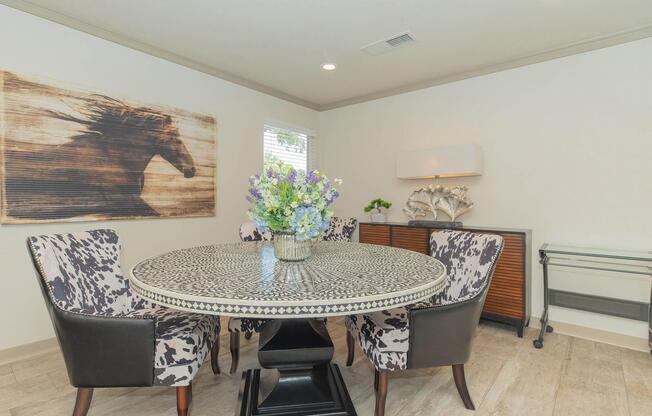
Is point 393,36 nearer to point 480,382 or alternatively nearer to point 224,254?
point 224,254

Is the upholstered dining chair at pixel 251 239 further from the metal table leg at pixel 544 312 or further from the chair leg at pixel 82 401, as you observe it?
the metal table leg at pixel 544 312

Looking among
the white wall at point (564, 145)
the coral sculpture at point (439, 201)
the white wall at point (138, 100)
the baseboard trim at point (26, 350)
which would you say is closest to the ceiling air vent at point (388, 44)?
the white wall at point (564, 145)

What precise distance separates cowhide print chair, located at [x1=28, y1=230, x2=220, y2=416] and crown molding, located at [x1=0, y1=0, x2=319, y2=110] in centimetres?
188

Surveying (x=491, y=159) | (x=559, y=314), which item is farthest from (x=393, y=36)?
(x=559, y=314)

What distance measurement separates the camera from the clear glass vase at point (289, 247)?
5.82 feet

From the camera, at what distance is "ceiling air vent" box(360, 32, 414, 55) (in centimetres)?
284

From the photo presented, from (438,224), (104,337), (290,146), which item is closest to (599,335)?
(438,224)

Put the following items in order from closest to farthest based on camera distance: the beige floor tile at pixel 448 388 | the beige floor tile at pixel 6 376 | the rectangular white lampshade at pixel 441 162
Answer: the beige floor tile at pixel 448 388 < the beige floor tile at pixel 6 376 < the rectangular white lampshade at pixel 441 162

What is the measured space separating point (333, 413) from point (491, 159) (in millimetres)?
2886

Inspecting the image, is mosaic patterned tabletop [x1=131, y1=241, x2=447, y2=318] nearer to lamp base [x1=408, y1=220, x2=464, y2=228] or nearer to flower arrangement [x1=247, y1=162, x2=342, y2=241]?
flower arrangement [x1=247, y1=162, x2=342, y2=241]

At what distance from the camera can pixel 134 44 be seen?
2.97 metres

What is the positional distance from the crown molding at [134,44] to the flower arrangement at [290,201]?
216 cm

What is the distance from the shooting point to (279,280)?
54.1 inches

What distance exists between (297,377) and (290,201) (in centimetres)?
91
